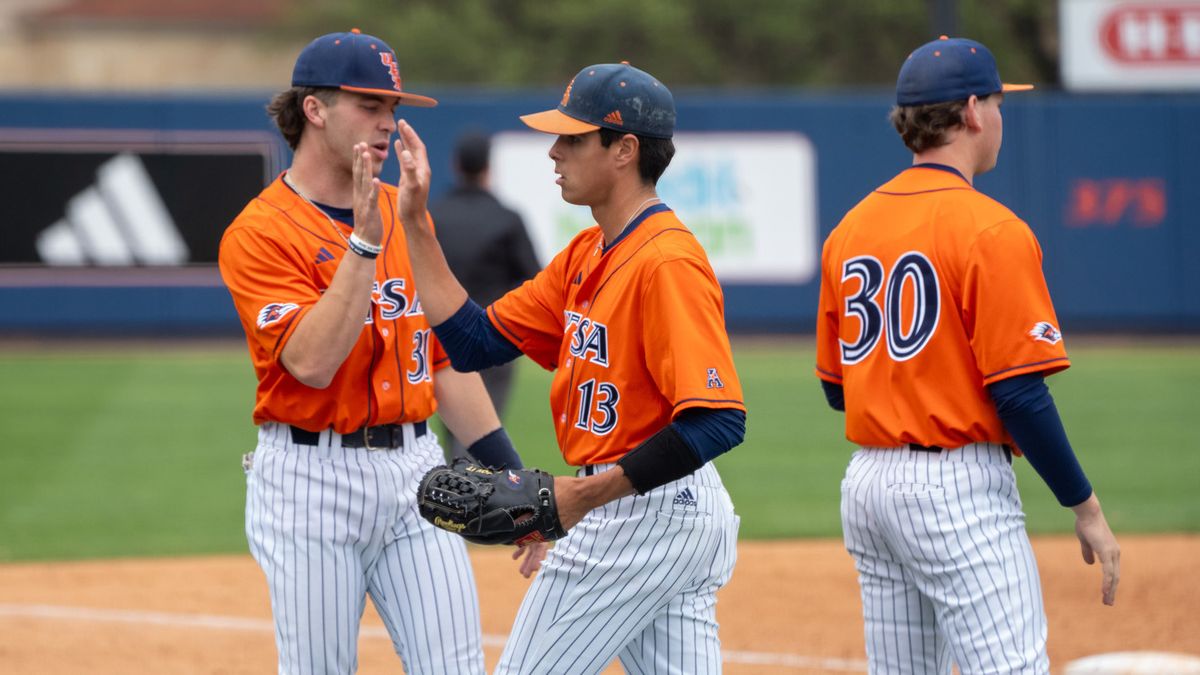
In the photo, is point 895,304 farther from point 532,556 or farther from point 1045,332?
point 532,556

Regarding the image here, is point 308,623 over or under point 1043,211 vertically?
over

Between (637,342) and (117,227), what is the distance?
48.4 ft

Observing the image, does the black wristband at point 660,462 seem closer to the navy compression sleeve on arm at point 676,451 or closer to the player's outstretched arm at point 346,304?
the navy compression sleeve on arm at point 676,451

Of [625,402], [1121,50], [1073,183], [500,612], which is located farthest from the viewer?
[1121,50]

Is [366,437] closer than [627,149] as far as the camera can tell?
No

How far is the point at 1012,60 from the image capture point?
112 feet

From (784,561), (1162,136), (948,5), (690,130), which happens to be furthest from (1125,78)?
(784,561)

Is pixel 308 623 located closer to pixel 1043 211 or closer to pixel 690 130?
pixel 690 130

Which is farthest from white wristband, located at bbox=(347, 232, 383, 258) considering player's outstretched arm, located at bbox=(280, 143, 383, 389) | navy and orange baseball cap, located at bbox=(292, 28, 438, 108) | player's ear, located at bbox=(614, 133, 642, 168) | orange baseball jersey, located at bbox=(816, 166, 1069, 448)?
orange baseball jersey, located at bbox=(816, 166, 1069, 448)

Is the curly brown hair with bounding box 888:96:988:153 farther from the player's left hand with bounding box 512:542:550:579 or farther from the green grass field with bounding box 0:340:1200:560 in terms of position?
the green grass field with bounding box 0:340:1200:560

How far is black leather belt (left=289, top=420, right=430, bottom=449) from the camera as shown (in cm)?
366

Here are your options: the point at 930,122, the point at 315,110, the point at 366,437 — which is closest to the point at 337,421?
the point at 366,437

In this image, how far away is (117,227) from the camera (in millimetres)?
16844

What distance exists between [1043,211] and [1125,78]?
2.02 meters
